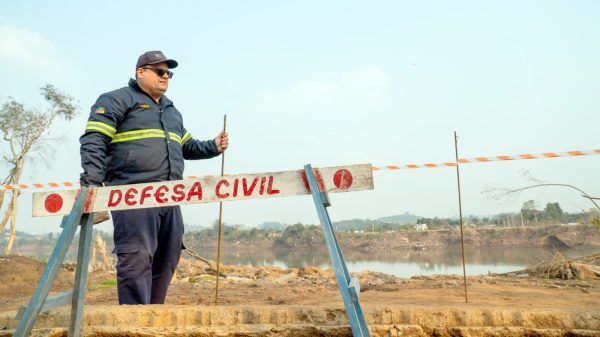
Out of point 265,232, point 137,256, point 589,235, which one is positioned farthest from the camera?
point 265,232

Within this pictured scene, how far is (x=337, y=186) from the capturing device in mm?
2008

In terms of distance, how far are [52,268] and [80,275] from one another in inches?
7.6


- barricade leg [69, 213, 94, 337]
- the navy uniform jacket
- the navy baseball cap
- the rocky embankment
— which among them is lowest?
the rocky embankment

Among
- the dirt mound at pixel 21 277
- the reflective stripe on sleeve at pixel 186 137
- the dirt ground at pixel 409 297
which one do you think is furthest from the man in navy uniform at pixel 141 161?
the dirt mound at pixel 21 277

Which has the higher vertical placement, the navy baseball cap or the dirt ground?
the navy baseball cap

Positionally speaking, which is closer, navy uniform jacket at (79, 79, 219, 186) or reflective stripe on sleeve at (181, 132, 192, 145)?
navy uniform jacket at (79, 79, 219, 186)

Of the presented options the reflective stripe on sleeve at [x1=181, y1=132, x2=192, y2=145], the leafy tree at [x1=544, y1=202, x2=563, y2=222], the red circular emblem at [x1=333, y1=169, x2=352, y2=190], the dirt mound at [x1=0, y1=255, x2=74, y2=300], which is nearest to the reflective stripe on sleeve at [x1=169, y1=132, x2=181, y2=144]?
the reflective stripe on sleeve at [x1=181, y1=132, x2=192, y2=145]

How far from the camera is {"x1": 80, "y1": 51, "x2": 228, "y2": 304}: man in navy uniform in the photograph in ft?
8.46

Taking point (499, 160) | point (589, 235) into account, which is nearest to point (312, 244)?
point (589, 235)

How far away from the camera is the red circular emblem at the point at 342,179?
2.00 m

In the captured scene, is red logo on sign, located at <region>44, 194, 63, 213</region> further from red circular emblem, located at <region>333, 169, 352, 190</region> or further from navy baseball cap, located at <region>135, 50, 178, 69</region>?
red circular emblem, located at <region>333, 169, 352, 190</region>

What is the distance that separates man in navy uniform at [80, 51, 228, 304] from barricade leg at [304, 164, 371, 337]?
1215 millimetres

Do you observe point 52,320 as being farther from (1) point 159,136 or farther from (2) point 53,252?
(1) point 159,136

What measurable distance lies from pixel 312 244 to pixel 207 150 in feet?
185
